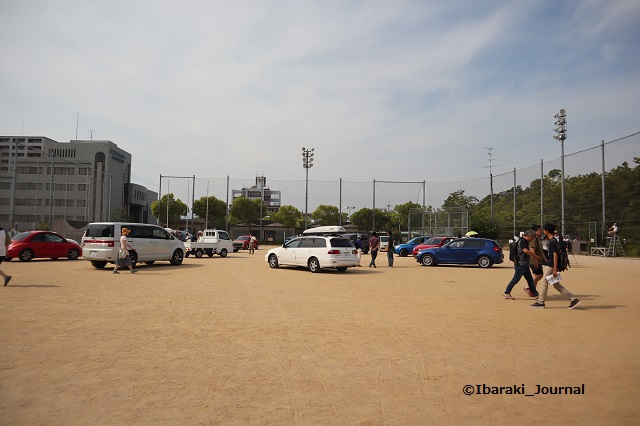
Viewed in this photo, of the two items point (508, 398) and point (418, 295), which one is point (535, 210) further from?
point (508, 398)

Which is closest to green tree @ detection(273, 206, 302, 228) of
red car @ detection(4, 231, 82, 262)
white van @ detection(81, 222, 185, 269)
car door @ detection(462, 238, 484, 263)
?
red car @ detection(4, 231, 82, 262)

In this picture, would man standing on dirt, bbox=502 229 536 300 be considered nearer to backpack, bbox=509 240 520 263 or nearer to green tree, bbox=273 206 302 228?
backpack, bbox=509 240 520 263

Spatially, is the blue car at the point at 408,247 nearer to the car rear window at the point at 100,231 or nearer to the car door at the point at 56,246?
the car rear window at the point at 100,231

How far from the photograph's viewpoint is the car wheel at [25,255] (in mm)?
21812

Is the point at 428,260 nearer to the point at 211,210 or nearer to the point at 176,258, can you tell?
the point at 176,258

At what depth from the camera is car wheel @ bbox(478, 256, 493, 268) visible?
22.8 meters

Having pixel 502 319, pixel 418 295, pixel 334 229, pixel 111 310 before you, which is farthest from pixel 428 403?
pixel 334 229

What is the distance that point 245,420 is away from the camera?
395 cm

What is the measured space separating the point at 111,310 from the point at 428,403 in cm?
704

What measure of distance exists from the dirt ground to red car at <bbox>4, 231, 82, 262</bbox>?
12.8 m

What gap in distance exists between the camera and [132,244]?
19.2m

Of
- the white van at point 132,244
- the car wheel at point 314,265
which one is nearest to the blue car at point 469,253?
the car wheel at point 314,265

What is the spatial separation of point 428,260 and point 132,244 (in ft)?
47.6

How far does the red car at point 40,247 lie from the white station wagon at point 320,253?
12005 millimetres
